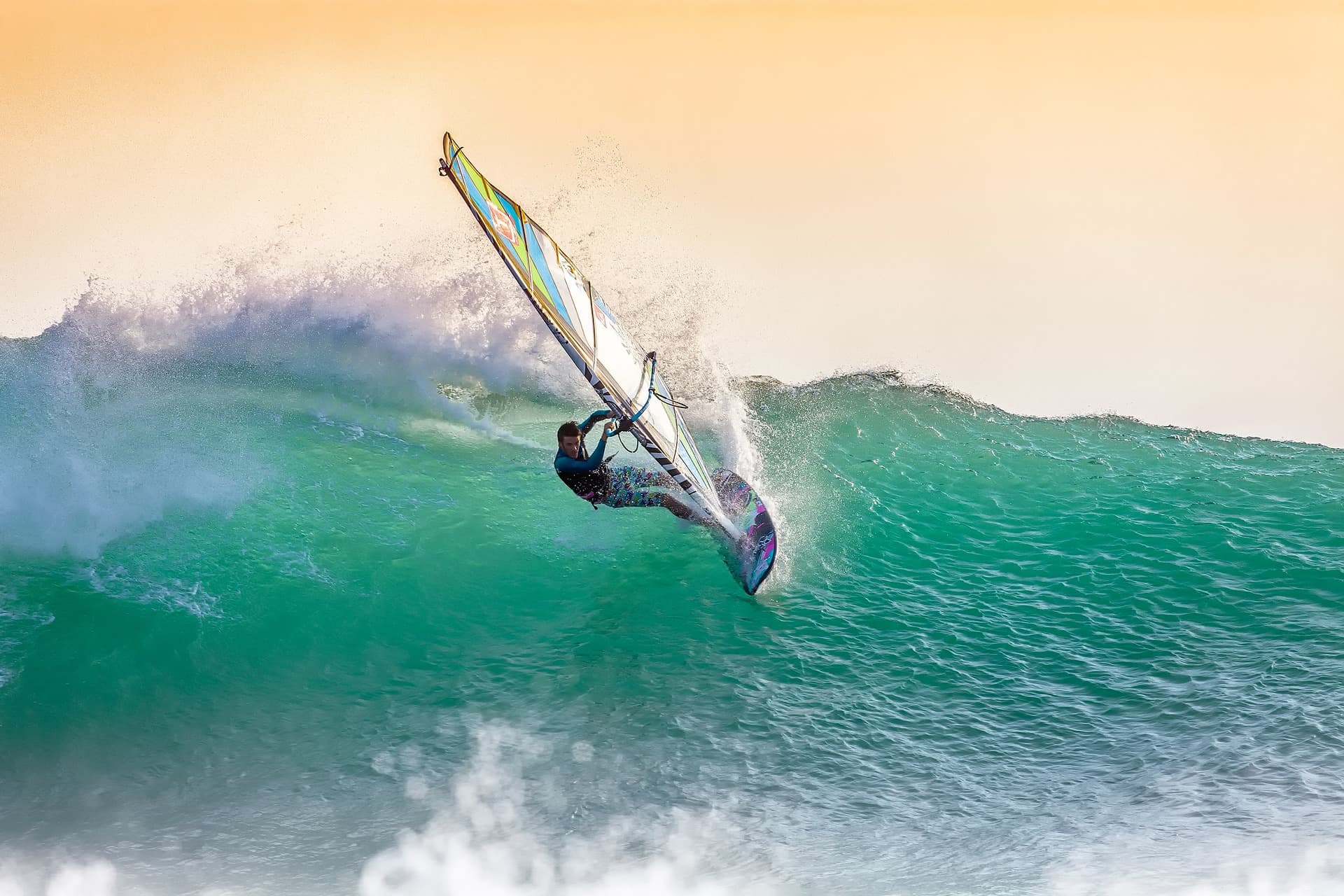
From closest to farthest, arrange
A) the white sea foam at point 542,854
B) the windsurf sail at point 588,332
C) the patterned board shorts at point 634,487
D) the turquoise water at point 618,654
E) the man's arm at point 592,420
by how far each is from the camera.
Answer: the white sea foam at point 542,854, the turquoise water at point 618,654, the windsurf sail at point 588,332, the man's arm at point 592,420, the patterned board shorts at point 634,487

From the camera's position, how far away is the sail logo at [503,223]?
4801 millimetres

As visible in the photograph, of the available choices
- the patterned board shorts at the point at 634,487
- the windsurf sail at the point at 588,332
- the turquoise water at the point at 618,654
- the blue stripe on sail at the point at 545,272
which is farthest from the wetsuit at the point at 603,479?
the turquoise water at the point at 618,654

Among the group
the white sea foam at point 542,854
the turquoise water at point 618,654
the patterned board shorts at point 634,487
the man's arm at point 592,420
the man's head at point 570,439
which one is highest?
the man's arm at point 592,420

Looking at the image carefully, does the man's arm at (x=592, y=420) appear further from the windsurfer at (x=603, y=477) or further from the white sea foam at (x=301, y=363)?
the white sea foam at (x=301, y=363)

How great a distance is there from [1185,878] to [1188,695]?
1505 mm

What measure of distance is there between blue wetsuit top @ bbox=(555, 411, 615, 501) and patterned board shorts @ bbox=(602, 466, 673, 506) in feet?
0.44

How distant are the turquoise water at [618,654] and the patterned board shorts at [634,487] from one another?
0.70 meters

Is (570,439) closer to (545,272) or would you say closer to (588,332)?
(588,332)

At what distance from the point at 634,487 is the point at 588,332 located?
1.11 metres

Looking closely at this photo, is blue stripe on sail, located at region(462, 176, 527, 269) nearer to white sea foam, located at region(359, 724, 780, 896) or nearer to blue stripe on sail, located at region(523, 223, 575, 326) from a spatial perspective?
blue stripe on sail, located at region(523, 223, 575, 326)

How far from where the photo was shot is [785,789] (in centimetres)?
445

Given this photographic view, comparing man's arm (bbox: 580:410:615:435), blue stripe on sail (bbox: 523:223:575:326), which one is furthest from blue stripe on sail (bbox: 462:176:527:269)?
man's arm (bbox: 580:410:615:435)

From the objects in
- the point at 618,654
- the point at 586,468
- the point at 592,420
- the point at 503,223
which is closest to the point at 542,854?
the point at 618,654

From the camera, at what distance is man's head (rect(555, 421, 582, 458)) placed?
527 centimetres
